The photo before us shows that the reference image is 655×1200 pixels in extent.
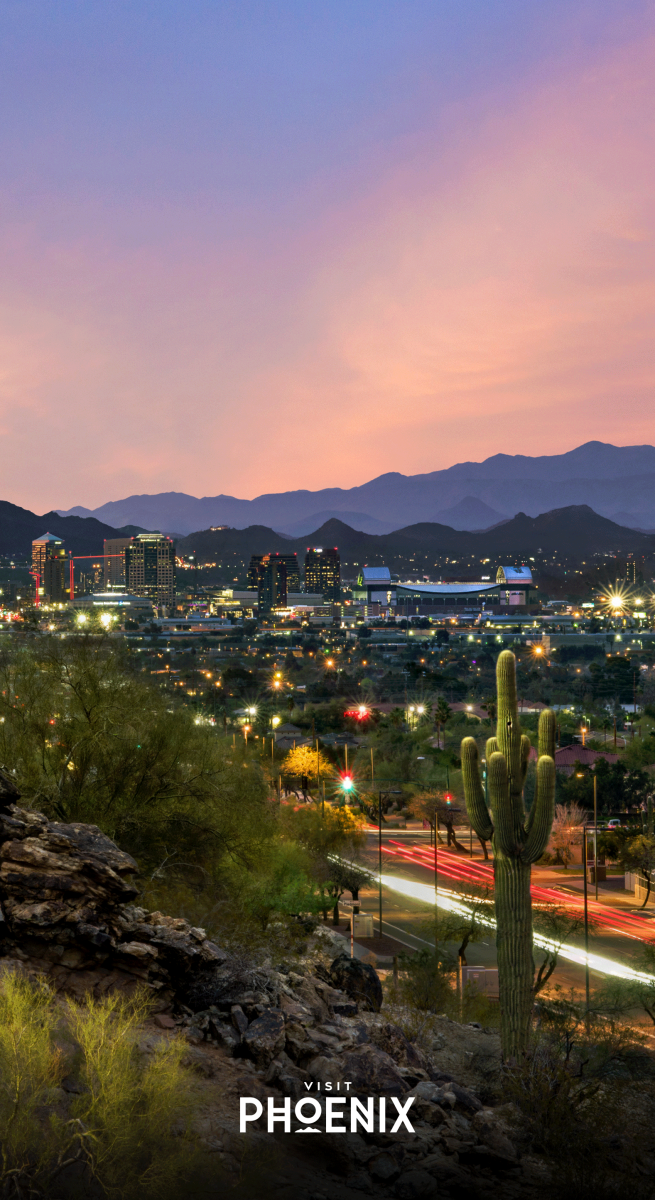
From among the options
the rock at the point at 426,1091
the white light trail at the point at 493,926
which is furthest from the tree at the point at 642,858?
the rock at the point at 426,1091

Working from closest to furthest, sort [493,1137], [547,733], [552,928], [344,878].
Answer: [493,1137] → [547,733] → [552,928] → [344,878]

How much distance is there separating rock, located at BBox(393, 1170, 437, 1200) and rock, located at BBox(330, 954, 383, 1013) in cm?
598

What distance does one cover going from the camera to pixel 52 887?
9.39 meters

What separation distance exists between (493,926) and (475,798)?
10798mm

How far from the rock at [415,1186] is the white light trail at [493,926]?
11901 millimetres

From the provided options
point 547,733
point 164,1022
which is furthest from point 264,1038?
point 547,733

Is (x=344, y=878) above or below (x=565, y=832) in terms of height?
above

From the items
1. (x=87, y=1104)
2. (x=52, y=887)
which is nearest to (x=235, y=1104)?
(x=87, y=1104)

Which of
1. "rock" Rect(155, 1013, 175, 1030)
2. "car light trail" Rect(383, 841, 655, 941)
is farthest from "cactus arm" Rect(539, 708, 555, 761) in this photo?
"car light trail" Rect(383, 841, 655, 941)

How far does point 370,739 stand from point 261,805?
30.7 metres

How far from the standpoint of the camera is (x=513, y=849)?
42.5 feet

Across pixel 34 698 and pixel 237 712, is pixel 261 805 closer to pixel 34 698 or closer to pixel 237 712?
pixel 34 698

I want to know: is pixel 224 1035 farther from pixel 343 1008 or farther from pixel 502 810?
pixel 502 810

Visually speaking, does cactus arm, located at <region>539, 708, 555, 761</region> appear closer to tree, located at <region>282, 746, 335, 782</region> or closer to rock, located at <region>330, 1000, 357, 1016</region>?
rock, located at <region>330, 1000, 357, 1016</region>
